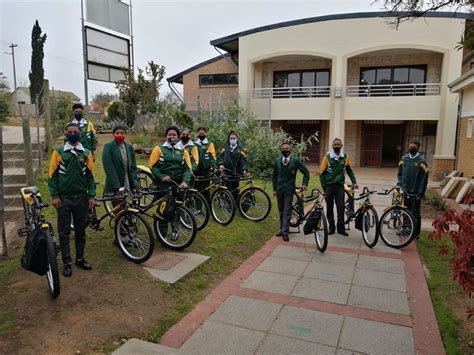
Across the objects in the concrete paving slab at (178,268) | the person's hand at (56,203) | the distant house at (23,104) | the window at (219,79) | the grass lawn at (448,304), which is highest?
the window at (219,79)

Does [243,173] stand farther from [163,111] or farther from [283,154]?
[163,111]

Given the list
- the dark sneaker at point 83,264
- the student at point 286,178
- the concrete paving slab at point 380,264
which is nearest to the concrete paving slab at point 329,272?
the concrete paving slab at point 380,264

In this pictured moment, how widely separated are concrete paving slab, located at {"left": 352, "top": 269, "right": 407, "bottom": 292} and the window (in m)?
18.1

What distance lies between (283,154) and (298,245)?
150 cm

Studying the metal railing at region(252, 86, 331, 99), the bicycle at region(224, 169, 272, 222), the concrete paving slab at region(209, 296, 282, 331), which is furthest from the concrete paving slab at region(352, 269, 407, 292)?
the metal railing at region(252, 86, 331, 99)

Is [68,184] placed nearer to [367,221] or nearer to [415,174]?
[367,221]

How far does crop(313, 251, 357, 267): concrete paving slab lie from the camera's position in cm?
579

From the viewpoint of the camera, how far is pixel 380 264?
5.77 metres

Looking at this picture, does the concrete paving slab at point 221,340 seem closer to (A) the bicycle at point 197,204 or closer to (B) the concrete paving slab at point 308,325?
(B) the concrete paving slab at point 308,325

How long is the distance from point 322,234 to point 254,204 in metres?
2.00

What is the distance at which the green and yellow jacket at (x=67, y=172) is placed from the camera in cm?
457

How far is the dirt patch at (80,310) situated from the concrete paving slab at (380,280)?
2435mm

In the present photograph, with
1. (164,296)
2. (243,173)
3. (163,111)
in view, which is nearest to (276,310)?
(164,296)

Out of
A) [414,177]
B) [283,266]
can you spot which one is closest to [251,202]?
[283,266]
